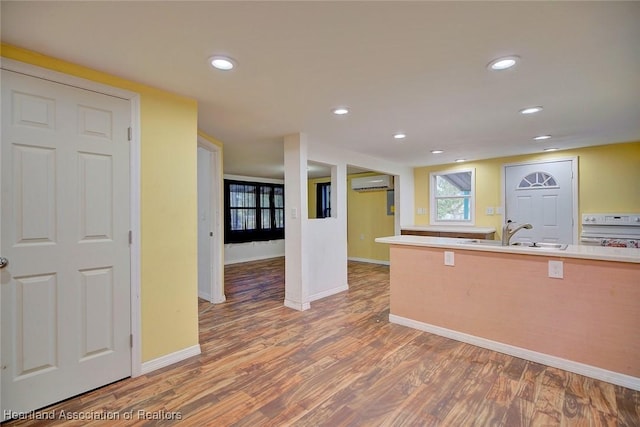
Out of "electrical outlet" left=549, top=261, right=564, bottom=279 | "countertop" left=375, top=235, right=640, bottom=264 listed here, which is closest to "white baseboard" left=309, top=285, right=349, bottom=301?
"countertop" left=375, top=235, right=640, bottom=264

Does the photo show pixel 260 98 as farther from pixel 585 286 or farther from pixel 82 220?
pixel 585 286

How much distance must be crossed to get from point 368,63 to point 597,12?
1148 millimetres

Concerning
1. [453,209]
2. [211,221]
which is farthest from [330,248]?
[453,209]

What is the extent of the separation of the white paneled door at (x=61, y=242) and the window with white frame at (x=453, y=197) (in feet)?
18.1

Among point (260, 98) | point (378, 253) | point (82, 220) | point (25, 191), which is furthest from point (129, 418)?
point (378, 253)

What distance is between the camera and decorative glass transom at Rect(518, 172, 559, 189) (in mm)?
4746

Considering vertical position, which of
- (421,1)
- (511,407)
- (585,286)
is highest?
(421,1)

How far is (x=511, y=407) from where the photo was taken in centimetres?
185

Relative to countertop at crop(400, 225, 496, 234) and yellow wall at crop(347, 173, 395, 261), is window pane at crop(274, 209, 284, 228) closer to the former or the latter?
yellow wall at crop(347, 173, 395, 261)

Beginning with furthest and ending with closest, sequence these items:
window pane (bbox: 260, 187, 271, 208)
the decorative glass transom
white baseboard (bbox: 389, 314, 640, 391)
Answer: window pane (bbox: 260, 187, 271, 208), the decorative glass transom, white baseboard (bbox: 389, 314, 640, 391)

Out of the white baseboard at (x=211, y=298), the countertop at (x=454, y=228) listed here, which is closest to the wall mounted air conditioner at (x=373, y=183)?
the countertop at (x=454, y=228)

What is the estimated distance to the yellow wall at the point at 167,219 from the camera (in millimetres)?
2238

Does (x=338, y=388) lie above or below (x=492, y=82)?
below

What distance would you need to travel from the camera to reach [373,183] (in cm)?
662
